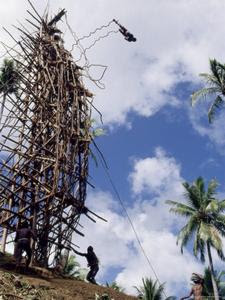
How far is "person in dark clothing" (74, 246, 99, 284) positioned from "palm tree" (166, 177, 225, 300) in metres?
15.1

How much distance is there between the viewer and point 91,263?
1389cm

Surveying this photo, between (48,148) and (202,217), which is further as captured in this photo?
(202,217)

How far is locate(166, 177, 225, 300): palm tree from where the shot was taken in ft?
91.9

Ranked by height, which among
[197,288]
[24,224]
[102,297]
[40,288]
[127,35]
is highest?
[127,35]

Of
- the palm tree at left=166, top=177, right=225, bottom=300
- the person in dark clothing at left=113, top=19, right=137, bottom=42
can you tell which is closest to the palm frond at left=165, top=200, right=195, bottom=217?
the palm tree at left=166, top=177, right=225, bottom=300

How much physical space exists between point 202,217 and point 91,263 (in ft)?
55.4

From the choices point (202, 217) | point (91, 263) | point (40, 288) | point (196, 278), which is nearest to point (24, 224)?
point (91, 263)

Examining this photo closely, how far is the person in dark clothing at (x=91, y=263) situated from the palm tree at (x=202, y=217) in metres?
15.1

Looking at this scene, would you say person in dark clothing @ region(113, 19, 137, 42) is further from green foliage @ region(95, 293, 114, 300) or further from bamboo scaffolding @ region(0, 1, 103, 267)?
green foliage @ region(95, 293, 114, 300)

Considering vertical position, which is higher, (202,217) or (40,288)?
(202,217)

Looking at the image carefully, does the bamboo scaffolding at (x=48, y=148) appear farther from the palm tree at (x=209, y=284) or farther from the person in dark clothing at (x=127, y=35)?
the palm tree at (x=209, y=284)

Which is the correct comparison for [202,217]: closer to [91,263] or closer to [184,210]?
[184,210]

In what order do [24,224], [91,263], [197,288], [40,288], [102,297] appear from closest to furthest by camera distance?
[40,288]
[102,297]
[197,288]
[24,224]
[91,263]

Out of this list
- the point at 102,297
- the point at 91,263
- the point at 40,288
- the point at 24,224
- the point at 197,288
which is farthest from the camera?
the point at 91,263
